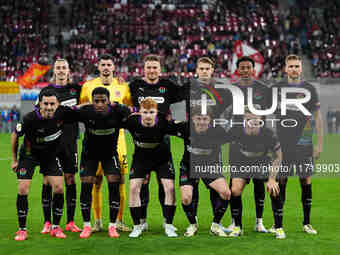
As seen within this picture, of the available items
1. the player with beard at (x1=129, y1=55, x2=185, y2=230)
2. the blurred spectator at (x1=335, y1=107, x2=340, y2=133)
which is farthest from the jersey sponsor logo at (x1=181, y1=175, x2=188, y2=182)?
the blurred spectator at (x1=335, y1=107, x2=340, y2=133)

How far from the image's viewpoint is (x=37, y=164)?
805 cm

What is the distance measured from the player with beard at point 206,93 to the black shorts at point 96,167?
988 millimetres

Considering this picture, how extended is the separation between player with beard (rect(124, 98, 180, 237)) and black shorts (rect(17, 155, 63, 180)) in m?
1.01

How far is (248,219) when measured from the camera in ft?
31.1

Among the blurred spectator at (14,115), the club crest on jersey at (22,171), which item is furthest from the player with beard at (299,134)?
the blurred spectator at (14,115)

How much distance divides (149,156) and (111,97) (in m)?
1.06

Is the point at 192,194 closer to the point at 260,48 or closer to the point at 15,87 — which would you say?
the point at 15,87

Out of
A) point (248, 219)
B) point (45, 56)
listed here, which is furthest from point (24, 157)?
point (45, 56)

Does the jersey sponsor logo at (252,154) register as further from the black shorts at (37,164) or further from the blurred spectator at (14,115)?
the blurred spectator at (14,115)

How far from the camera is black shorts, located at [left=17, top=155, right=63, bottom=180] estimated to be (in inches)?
310

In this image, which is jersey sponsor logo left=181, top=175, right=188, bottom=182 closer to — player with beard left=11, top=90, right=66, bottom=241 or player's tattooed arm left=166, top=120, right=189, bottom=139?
player's tattooed arm left=166, top=120, right=189, bottom=139

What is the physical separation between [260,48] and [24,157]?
2865 cm

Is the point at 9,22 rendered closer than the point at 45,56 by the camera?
No

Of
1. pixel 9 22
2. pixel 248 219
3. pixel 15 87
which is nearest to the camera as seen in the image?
pixel 248 219
